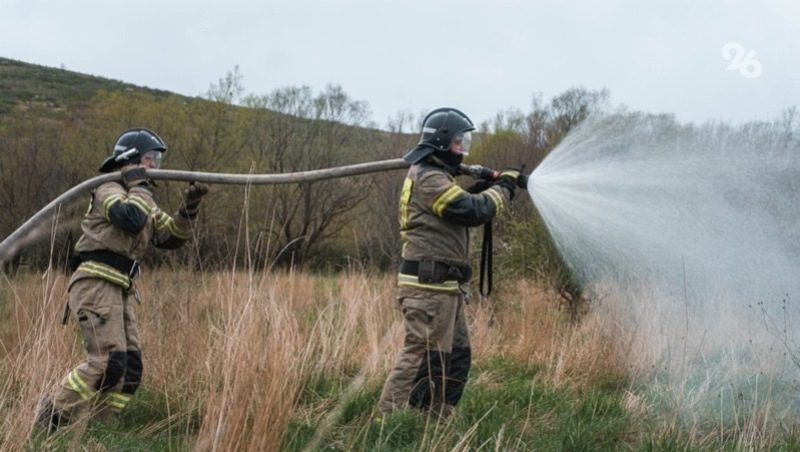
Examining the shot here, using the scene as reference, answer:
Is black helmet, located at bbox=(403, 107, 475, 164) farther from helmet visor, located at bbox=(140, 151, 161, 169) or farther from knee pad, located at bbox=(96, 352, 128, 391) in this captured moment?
knee pad, located at bbox=(96, 352, 128, 391)

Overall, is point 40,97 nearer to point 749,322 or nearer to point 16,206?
point 16,206

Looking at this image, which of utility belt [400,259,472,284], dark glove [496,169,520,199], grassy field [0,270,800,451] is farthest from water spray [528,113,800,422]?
utility belt [400,259,472,284]

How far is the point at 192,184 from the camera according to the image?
5285 mm

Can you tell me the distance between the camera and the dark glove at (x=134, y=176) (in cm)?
521

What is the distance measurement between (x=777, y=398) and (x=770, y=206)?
3.77 ft

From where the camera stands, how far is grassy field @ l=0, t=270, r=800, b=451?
3.36 metres

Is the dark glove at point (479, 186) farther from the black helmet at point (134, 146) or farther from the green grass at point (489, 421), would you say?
the black helmet at point (134, 146)

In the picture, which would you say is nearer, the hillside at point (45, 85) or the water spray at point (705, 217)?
the water spray at point (705, 217)

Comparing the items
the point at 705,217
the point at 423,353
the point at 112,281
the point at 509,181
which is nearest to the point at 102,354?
the point at 112,281

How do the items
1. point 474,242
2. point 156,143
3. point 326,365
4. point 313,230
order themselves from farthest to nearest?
1. point 313,230
2. point 474,242
3. point 326,365
4. point 156,143

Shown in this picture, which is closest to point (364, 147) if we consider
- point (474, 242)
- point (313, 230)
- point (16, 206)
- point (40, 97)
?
point (313, 230)

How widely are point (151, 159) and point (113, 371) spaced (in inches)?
57.8

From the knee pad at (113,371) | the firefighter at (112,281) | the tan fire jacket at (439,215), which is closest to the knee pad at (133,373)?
the firefighter at (112,281)

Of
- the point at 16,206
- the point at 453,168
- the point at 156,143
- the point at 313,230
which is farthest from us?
the point at 313,230
